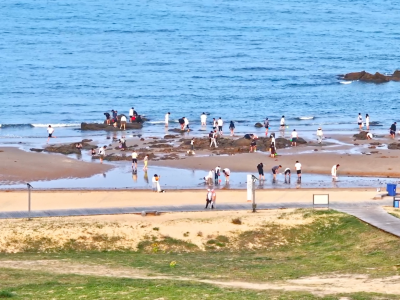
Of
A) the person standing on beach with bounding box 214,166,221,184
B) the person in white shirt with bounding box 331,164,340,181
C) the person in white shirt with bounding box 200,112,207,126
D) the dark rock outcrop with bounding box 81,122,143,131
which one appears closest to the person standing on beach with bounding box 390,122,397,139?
the person in white shirt with bounding box 331,164,340,181

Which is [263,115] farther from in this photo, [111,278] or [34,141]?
[111,278]

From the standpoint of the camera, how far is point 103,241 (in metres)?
30.5

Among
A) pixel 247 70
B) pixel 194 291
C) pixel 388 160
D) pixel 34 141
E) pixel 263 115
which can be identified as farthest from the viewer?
pixel 247 70

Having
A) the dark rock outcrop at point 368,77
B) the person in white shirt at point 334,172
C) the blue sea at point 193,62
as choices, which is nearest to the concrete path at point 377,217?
the person in white shirt at point 334,172

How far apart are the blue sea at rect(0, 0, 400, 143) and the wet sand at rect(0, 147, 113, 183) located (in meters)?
9.27

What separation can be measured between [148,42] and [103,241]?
85.4 meters

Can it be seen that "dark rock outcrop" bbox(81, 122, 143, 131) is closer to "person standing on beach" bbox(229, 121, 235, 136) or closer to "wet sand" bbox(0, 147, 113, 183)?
"person standing on beach" bbox(229, 121, 235, 136)

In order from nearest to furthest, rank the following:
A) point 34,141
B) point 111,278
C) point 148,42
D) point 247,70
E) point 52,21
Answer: point 111,278
point 34,141
point 247,70
point 148,42
point 52,21

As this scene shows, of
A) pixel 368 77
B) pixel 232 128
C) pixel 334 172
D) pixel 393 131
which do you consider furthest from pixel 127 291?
pixel 368 77

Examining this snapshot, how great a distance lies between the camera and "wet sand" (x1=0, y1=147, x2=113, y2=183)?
1807 inches

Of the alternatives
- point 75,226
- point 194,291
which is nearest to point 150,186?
point 75,226

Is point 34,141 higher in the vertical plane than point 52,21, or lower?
lower

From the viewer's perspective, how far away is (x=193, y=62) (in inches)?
3927

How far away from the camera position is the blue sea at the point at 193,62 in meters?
72.2
